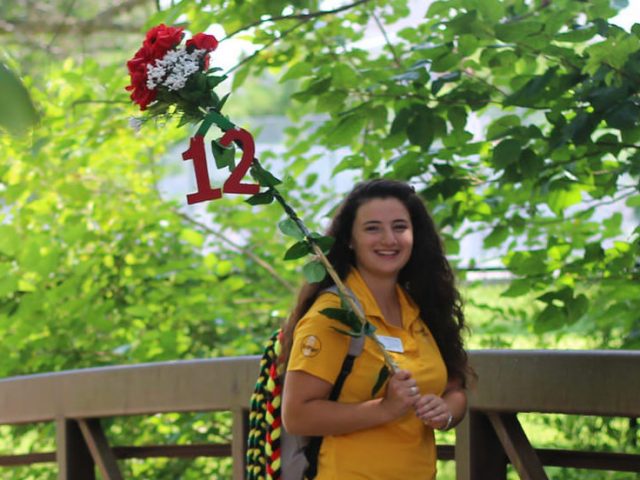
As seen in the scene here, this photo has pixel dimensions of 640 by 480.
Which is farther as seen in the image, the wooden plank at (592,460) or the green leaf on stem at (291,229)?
the wooden plank at (592,460)

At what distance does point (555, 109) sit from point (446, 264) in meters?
0.75

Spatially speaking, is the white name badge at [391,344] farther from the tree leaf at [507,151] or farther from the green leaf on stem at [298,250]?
the tree leaf at [507,151]

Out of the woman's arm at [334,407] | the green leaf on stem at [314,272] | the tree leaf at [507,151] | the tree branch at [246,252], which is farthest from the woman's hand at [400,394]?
the tree branch at [246,252]

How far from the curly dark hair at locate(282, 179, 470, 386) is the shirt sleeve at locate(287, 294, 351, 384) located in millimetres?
101

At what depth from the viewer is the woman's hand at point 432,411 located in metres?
1.99

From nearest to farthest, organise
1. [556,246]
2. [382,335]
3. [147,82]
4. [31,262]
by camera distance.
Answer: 1. [147,82]
2. [382,335]
3. [556,246]
4. [31,262]

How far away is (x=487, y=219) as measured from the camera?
11.6 feet

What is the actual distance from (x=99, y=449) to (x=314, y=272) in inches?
48.1

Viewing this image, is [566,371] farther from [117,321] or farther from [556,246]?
[117,321]

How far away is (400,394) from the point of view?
6.45 ft

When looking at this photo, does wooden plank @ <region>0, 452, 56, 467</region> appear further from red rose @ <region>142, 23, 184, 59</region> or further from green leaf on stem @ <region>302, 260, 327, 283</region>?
red rose @ <region>142, 23, 184, 59</region>

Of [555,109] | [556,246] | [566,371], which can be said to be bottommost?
[566,371]

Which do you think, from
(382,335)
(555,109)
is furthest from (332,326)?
(555,109)

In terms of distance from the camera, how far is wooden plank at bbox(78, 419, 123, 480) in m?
2.90
